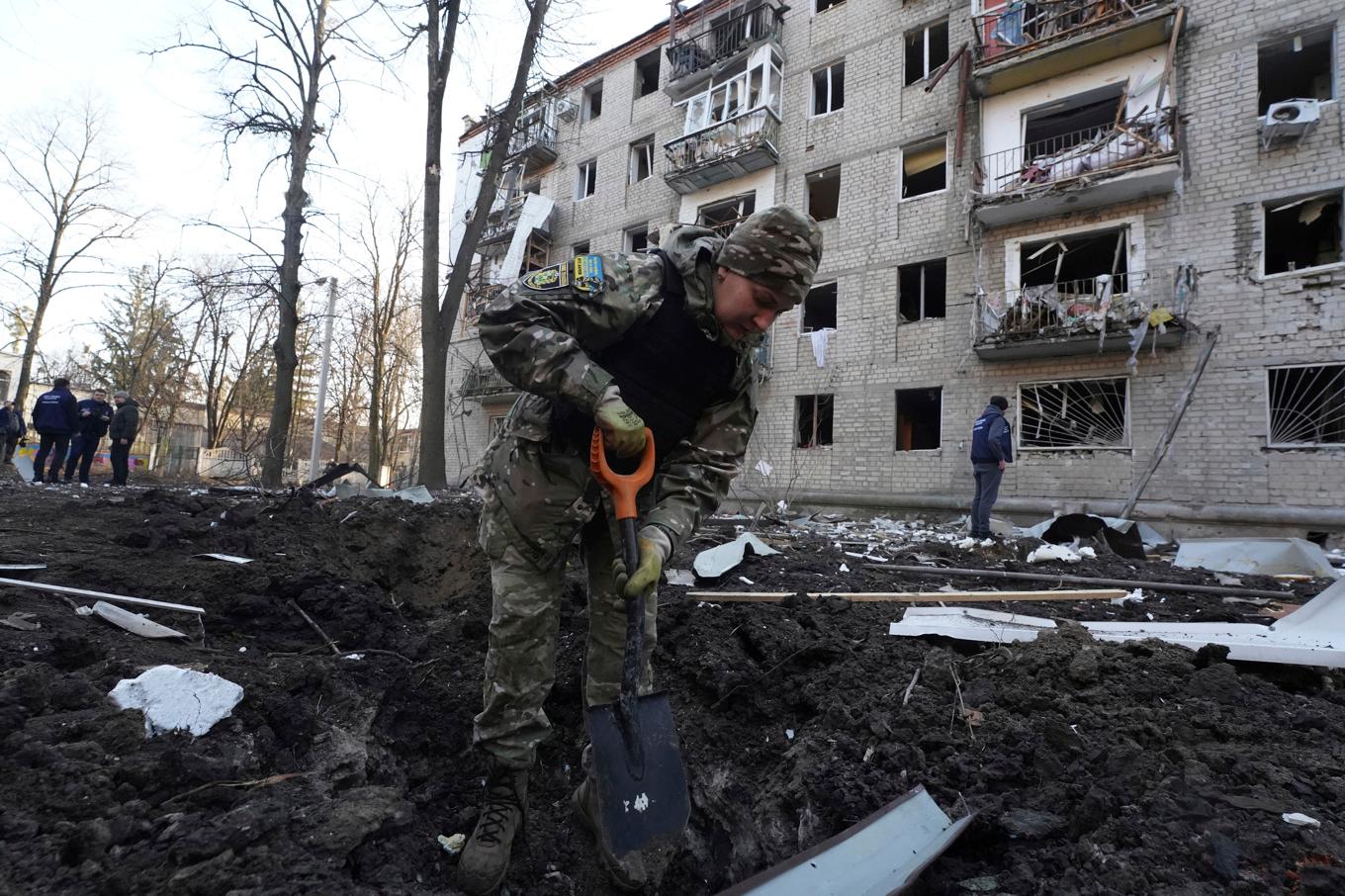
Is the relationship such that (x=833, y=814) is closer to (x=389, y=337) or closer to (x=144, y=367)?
(x=389, y=337)

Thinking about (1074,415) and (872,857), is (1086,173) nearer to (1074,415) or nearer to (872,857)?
(1074,415)

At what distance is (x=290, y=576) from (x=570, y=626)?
1.36 m

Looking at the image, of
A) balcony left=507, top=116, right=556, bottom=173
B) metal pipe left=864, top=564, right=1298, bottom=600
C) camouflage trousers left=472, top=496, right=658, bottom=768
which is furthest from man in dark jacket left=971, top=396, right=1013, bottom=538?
balcony left=507, top=116, right=556, bottom=173

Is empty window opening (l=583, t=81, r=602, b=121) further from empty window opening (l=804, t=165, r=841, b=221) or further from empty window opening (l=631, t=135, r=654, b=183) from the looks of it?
empty window opening (l=804, t=165, r=841, b=221)

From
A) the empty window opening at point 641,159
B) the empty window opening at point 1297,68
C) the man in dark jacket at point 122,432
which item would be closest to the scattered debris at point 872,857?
the man in dark jacket at point 122,432

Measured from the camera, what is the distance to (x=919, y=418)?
11.8m

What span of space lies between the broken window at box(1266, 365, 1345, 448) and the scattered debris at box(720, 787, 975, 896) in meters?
9.68

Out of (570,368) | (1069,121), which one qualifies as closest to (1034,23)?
(1069,121)

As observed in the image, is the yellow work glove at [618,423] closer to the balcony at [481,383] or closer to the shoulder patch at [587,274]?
the shoulder patch at [587,274]

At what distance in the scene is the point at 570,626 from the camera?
2.85 m

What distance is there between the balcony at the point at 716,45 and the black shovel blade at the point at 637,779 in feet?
48.1

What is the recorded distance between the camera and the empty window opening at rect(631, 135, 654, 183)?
49.9 ft

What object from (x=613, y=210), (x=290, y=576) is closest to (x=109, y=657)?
(x=290, y=576)

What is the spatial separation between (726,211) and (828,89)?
3094mm
